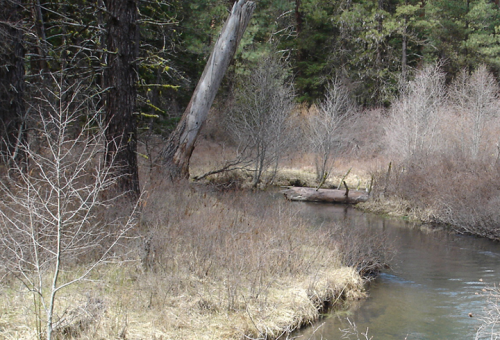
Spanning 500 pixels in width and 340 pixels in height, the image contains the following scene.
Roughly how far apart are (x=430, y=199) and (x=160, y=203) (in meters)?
11.2

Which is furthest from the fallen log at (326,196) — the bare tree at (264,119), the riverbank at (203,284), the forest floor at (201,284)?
the riverbank at (203,284)

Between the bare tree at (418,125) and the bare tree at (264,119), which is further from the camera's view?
the bare tree at (418,125)

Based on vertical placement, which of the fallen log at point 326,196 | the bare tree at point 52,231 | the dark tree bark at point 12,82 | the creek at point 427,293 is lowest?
the creek at point 427,293

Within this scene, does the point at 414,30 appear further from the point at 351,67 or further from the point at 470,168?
the point at 470,168

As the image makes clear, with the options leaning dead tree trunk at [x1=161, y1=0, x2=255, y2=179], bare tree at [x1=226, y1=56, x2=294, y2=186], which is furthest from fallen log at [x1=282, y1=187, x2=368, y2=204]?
leaning dead tree trunk at [x1=161, y1=0, x2=255, y2=179]

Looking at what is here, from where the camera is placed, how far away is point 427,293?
8.95 metres

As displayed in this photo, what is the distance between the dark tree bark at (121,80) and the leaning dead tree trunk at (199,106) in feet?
13.0

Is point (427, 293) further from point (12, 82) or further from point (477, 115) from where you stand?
point (477, 115)

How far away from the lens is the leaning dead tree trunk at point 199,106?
1269 cm

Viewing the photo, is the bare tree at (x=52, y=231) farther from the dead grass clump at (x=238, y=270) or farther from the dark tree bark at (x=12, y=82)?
the dark tree bark at (x=12, y=82)

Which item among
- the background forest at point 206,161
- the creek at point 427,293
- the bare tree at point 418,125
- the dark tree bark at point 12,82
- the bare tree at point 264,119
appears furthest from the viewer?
the bare tree at point 418,125

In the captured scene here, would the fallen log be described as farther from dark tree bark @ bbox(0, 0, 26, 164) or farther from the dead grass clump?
dark tree bark @ bbox(0, 0, 26, 164)

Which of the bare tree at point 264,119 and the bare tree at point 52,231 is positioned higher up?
the bare tree at point 264,119

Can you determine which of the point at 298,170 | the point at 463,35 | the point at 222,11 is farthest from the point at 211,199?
the point at 463,35
